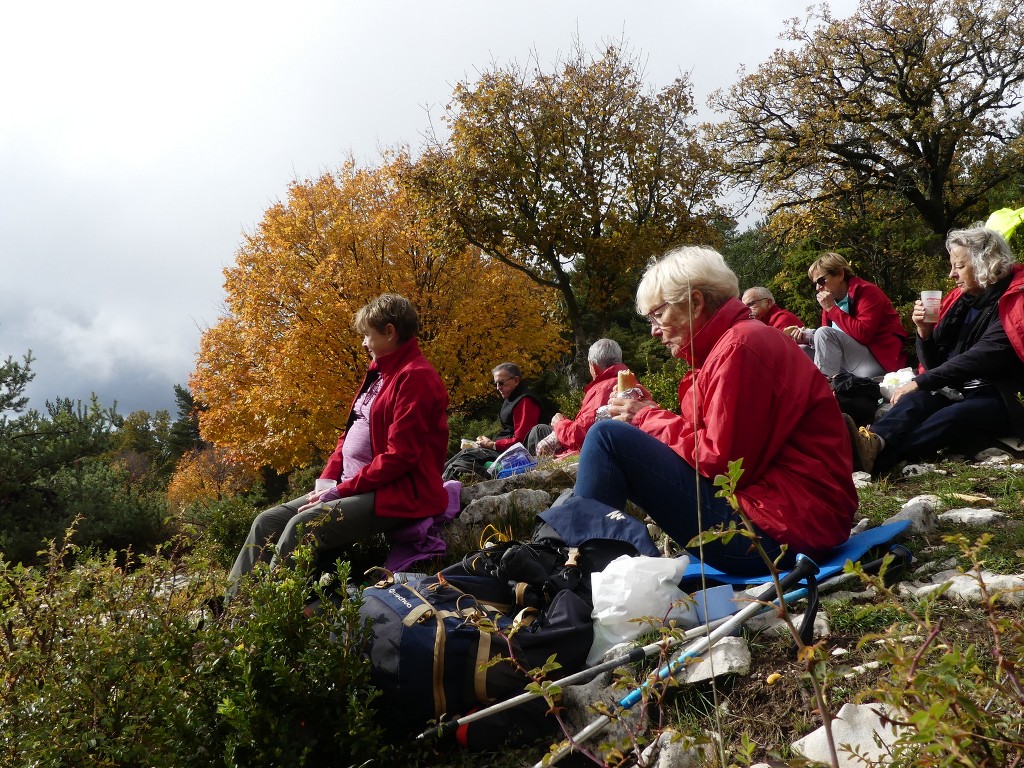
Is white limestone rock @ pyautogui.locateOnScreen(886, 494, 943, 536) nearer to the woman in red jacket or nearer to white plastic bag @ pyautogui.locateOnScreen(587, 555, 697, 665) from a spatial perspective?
white plastic bag @ pyautogui.locateOnScreen(587, 555, 697, 665)

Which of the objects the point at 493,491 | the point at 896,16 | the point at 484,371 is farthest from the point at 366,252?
the point at 896,16

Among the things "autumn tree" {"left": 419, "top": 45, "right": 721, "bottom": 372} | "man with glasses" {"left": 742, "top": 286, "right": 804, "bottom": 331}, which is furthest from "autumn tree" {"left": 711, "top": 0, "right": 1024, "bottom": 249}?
"man with glasses" {"left": 742, "top": 286, "right": 804, "bottom": 331}

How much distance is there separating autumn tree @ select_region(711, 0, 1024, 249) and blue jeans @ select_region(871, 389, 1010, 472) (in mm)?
14153

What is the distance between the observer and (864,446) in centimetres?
451

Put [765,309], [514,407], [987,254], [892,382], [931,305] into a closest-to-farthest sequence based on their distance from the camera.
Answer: [987,254]
[931,305]
[892,382]
[765,309]
[514,407]

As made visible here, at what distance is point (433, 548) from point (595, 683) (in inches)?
80.7

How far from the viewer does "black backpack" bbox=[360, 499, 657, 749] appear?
7.93 ft

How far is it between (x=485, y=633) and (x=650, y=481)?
3.01 feet

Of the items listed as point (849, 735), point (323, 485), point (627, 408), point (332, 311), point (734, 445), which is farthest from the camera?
point (332, 311)

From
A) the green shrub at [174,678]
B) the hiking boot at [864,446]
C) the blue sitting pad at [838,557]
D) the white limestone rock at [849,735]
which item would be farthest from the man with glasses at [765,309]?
the green shrub at [174,678]

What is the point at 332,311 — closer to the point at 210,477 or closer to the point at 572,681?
the point at 572,681

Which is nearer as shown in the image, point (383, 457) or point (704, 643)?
point (704, 643)

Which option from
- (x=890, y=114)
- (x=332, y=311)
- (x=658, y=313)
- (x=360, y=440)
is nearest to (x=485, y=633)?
(x=658, y=313)

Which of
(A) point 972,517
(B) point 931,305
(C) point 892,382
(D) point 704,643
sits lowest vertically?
(A) point 972,517
